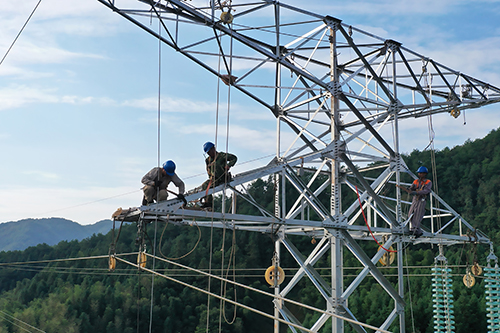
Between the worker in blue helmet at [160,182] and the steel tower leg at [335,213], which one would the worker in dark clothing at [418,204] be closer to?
the steel tower leg at [335,213]

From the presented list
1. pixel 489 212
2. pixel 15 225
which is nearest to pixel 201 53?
pixel 489 212

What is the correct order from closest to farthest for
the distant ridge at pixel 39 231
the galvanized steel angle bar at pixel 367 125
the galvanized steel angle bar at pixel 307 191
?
the galvanized steel angle bar at pixel 307 191 → the galvanized steel angle bar at pixel 367 125 → the distant ridge at pixel 39 231

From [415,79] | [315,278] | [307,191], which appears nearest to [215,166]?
[307,191]

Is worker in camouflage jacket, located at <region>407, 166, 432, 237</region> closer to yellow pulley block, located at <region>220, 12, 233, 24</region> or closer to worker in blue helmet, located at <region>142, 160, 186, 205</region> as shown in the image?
yellow pulley block, located at <region>220, 12, 233, 24</region>

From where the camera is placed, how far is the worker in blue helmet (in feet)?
37.4

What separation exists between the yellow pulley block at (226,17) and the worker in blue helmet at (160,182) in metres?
3.61

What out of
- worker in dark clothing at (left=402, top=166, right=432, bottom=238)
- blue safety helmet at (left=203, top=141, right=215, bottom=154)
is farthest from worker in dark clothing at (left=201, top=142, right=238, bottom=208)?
worker in dark clothing at (left=402, top=166, right=432, bottom=238)

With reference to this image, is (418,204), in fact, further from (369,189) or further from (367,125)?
(367,125)

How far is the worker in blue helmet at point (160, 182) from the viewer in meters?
11.4

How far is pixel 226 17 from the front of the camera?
12609mm

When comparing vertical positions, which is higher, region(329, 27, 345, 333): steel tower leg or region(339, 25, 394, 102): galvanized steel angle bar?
region(339, 25, 394, 102): galvanized steel angle bar

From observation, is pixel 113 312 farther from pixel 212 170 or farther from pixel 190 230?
pixel 212 170

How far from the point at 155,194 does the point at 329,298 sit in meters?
5.63

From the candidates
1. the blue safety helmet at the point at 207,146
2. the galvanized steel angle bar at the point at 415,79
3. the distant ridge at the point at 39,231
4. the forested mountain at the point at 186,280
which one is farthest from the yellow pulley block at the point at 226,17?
the distant ridge at the point at 39,231
